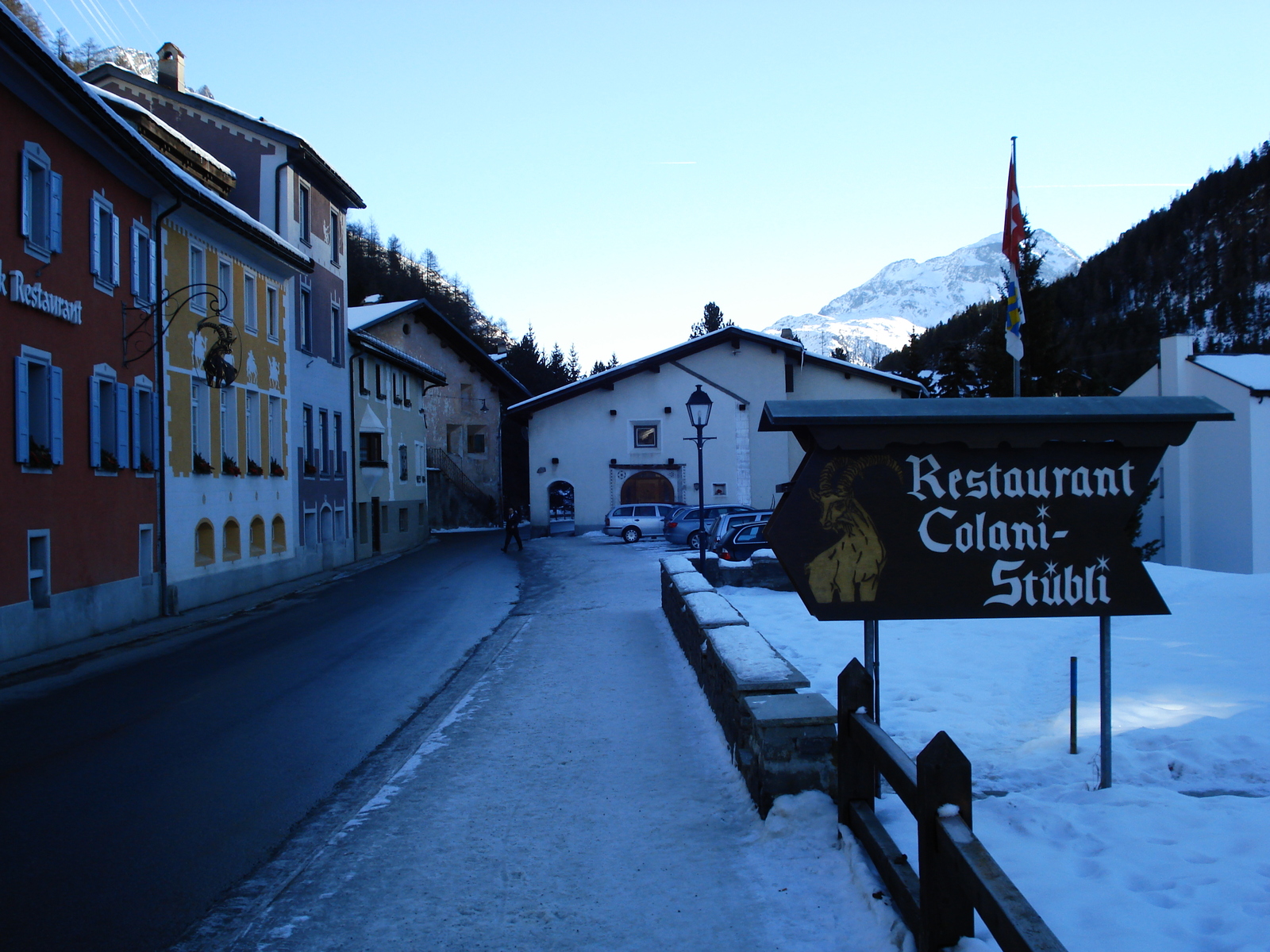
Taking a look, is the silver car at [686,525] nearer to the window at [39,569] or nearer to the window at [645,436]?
the window at [645,436]

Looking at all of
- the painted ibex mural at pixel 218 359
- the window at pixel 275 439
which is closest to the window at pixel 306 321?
the window at pixel 275 439

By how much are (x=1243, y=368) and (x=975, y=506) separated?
38.3m

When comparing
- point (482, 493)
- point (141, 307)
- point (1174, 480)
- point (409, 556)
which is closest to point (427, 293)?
point (482, 493)

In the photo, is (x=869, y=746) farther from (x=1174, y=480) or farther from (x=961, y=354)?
(x=961, y=354)

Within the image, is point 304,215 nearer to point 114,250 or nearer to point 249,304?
point 249,304

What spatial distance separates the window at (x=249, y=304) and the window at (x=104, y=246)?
6.96 metres

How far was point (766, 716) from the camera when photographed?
553 centimetres

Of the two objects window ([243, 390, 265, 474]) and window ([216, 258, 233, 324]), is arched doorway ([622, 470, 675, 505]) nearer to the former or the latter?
window ([243, 390, 265, 474])

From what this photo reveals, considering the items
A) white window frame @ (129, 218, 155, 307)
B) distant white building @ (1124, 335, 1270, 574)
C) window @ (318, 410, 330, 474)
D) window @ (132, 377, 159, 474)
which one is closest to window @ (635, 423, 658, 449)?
window @ (318, 410, 330, 474)

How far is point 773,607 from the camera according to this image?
15.7m

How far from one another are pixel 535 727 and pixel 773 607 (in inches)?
304

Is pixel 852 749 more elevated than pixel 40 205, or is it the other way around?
pixel 40 205

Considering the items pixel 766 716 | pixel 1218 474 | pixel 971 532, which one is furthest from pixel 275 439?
pixel 1218 474

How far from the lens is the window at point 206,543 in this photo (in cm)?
2186
